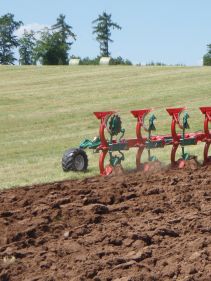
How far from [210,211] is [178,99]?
61.3 ft

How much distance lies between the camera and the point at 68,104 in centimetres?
2502

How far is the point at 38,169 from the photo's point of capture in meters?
12.0

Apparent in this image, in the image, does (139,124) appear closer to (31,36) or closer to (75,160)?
(75,160)

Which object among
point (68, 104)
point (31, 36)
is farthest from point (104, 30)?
point (68, 104)

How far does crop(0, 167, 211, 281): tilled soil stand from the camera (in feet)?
16.3

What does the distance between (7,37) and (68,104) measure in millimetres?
63252

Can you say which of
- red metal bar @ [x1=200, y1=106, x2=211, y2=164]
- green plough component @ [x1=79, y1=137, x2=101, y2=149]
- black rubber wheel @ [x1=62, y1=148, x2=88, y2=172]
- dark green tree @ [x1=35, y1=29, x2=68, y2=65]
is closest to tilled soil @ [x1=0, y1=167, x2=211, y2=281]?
green plough component @ [x1=79, y1=137, x2=101, y2=149]

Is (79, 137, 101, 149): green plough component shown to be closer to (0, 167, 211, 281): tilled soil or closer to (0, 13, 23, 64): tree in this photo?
(0, 167, 211, 281): tilled soil

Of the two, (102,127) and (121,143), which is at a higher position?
(102,127)

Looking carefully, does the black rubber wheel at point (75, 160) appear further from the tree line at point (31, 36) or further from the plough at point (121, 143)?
the tree line at point (31, 36)

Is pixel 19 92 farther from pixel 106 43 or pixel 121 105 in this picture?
pixel 106 43

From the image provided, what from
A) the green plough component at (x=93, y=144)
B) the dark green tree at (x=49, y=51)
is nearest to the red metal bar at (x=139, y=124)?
the green plough component at (x=93, y=144)

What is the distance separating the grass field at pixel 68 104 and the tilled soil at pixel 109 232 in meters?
2.49

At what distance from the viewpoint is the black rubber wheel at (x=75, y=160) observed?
10.9 metres
